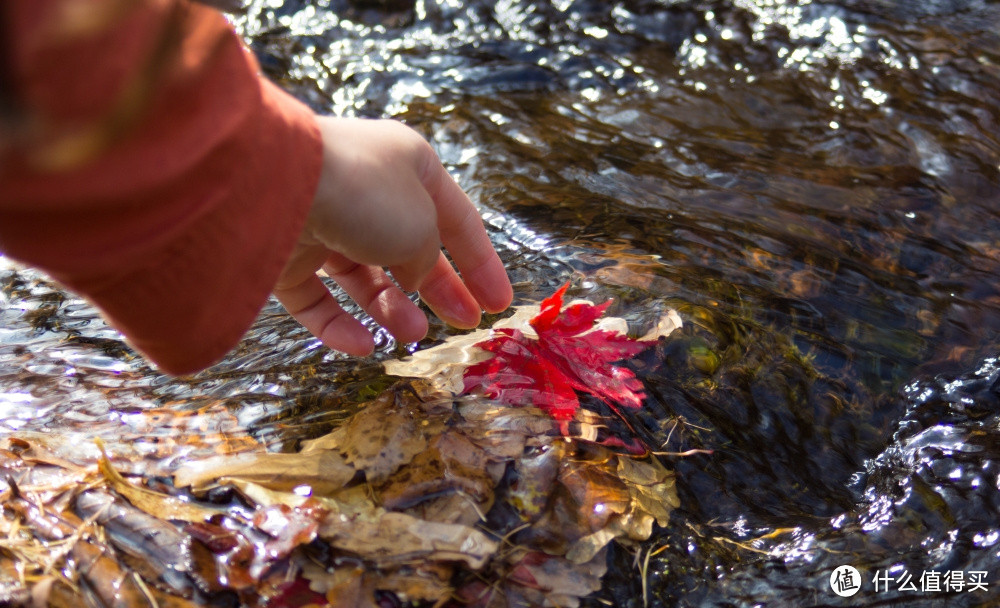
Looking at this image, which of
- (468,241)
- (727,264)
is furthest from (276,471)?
(727,264)

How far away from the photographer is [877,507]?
2.21m

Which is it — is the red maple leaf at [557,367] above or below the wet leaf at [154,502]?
below

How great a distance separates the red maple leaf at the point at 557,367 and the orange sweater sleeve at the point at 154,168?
76 centimetres

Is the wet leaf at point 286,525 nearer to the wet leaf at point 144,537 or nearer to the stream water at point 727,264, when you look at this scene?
the wet leaf at point 144,537

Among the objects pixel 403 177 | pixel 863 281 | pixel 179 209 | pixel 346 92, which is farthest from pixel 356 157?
pixel 346 92

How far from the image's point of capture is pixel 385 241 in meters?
1.76

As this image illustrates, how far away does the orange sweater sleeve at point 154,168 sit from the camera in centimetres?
127

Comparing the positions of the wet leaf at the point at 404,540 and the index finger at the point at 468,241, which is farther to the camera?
the index finger at the point at 468,241

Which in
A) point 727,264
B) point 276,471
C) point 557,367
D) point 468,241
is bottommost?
point 727,264

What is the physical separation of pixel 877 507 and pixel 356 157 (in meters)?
1.69

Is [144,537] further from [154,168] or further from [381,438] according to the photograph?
[154,168]

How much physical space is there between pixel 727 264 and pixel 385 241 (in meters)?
1.73

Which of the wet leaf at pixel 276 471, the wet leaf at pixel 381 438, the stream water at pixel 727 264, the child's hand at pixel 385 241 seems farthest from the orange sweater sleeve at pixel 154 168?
the stream water at pixel 727 264

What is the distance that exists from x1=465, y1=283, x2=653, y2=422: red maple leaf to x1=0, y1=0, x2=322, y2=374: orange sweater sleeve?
760 millimetres
